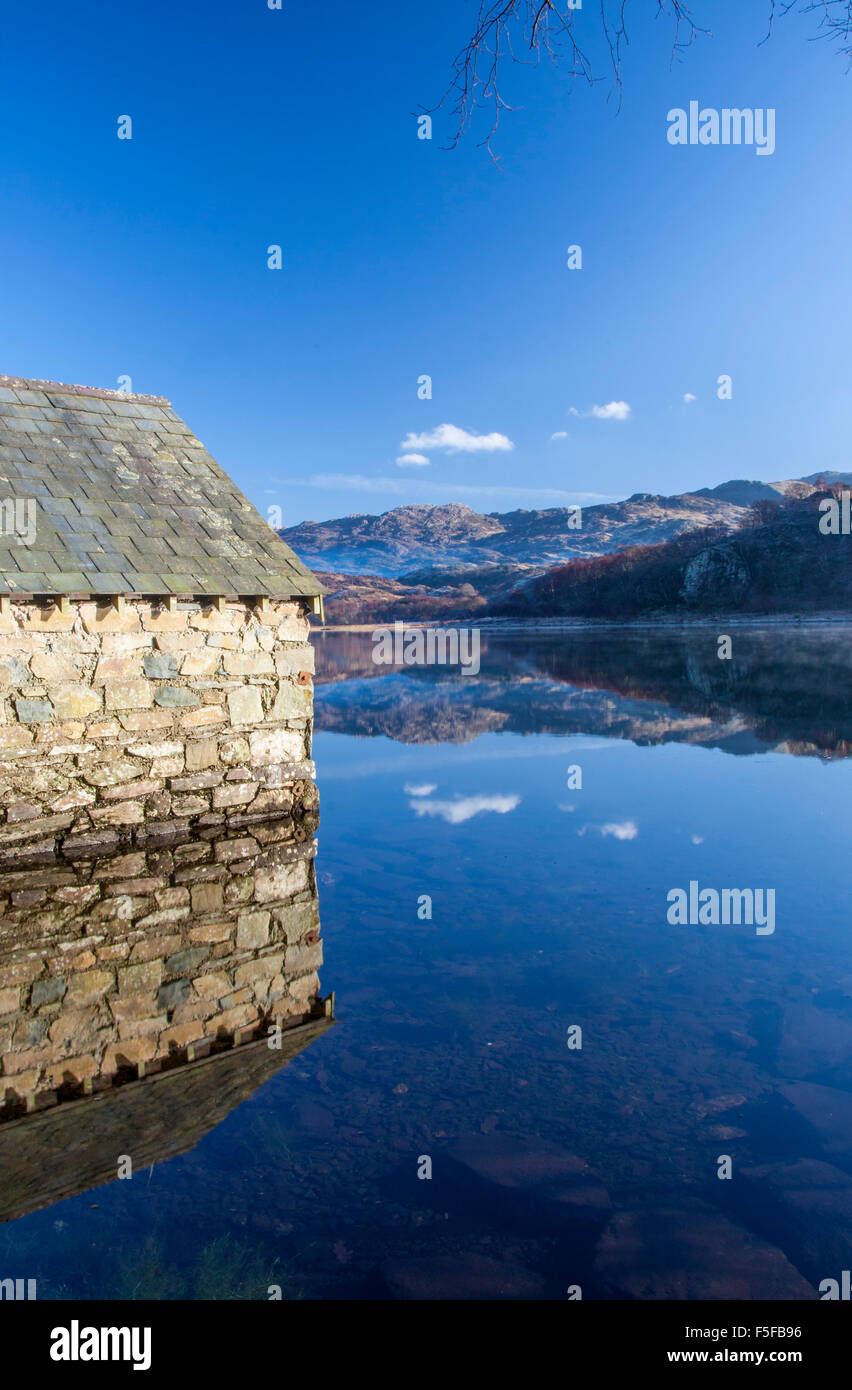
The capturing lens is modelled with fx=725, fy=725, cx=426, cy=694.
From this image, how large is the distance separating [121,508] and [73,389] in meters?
2.78

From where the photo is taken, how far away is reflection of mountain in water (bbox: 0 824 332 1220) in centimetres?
361

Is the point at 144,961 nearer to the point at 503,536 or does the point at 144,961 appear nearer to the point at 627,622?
the point at 627,622

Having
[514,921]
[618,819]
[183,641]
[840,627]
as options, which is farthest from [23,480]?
[840,627]

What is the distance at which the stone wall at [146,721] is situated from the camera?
25.6ft

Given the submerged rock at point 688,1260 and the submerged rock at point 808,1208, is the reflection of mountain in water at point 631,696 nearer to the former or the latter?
the submerged rock at point 808,1208

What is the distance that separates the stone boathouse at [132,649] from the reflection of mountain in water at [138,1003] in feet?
→ 2.86

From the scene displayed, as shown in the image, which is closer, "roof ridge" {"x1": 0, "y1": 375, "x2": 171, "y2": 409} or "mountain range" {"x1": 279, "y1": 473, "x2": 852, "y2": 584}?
"roof ridge" {"x1": 0, "y1": 375, "x2": 171, "y2": 409}

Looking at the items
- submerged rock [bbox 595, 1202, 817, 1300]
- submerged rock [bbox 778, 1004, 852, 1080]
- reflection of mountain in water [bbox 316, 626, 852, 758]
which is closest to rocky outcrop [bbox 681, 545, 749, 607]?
reflection of mountain in water [bbox 316, 626, 852, 758]

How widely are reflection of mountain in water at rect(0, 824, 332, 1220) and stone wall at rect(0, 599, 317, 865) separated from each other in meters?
0.60

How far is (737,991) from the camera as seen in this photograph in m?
4.87

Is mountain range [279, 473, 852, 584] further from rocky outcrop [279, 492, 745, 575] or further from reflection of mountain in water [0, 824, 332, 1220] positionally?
reflection of mountain in water [0, 824, 332, 1220]

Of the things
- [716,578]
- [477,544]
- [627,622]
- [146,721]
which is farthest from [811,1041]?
[477,544]

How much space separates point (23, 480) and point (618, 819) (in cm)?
846

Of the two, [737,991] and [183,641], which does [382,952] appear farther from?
[183,641]
